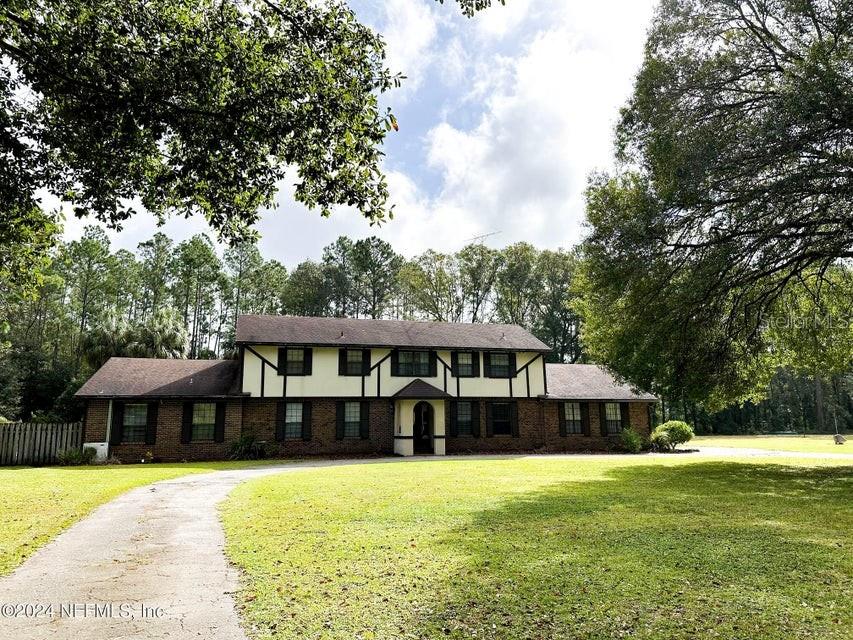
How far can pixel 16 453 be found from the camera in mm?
19812

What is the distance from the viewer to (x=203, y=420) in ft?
73.9

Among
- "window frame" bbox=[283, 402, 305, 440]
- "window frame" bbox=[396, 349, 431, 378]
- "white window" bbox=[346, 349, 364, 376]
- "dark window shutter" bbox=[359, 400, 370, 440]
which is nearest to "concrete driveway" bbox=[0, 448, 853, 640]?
"window frame" bbox=[283, 402, 305, 440]

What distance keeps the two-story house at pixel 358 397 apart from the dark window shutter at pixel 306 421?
0.04 meters

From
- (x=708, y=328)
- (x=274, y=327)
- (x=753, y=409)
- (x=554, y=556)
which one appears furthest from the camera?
(x=753, y=409)

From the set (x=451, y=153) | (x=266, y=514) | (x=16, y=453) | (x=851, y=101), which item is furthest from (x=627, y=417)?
(x=16, y=453)

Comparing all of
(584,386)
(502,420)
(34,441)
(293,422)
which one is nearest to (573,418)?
(584,386)

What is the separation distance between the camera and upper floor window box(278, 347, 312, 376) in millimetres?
23875

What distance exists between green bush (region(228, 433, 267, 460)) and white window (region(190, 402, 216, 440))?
44.8 inches

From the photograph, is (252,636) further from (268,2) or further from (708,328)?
(708,328)

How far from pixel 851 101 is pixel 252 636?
1280 centimetres

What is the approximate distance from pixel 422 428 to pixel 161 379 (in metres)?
12.3

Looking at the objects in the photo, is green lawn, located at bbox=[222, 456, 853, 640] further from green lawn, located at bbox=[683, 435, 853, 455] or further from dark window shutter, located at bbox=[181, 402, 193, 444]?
green lawn, located at bbox=[683, 435, 853, 455]

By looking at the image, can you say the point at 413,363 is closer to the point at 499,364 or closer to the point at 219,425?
the point at 499,364

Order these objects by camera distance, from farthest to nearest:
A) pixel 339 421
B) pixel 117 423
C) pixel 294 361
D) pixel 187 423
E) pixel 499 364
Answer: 1. pixel 499 364
2. pixel 339 421
3. pixel 294 361
4. pixel 187 423
5. pixel 117 423
